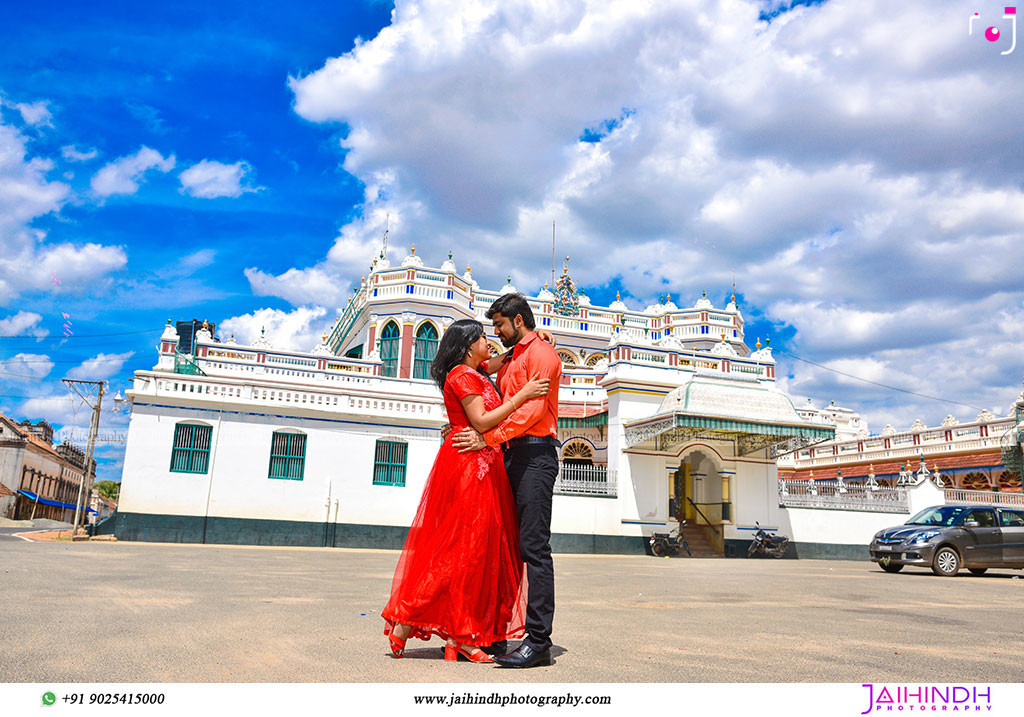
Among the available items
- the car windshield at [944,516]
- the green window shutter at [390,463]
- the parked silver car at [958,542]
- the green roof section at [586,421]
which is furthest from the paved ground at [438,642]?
the green roof section at [586,421]

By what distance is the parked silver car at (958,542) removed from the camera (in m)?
12.7

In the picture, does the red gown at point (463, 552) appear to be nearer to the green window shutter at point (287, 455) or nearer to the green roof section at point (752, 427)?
the green roof section at point (752, 427)

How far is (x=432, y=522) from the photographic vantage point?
3984 mm

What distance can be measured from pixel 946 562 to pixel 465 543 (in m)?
12.3

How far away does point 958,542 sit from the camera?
12812 millimetres

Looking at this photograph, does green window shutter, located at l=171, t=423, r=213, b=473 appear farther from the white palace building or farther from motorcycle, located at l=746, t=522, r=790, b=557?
motorcycle, located at l=746, t=522, r=790, b=557

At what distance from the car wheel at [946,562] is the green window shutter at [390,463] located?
12225 millimetres

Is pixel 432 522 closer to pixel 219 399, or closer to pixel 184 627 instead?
pixel 184 627

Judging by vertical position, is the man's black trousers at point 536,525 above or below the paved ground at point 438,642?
above

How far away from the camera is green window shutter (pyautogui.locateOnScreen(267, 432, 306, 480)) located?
18.3 m

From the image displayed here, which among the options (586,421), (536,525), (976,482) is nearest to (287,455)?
(586,421)

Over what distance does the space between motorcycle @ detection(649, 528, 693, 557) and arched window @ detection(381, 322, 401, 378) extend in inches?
492

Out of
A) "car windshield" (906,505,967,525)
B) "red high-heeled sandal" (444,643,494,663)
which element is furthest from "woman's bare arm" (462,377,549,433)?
"car windshield" (906,505,967,525)

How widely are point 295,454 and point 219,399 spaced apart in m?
2.35
